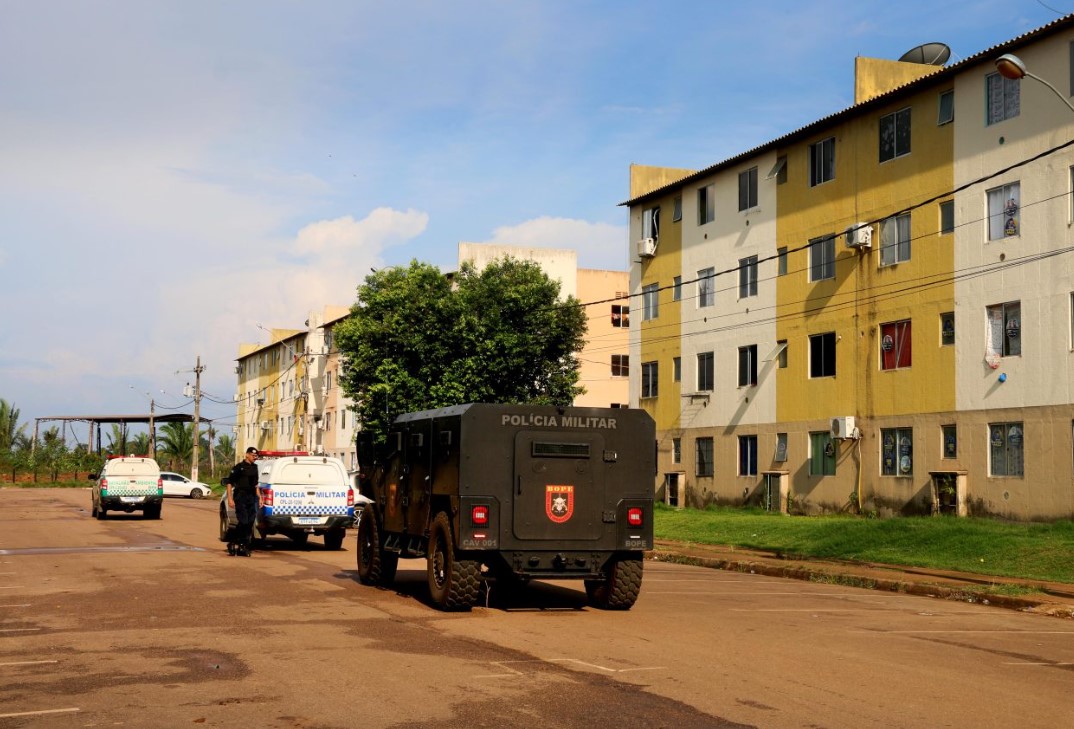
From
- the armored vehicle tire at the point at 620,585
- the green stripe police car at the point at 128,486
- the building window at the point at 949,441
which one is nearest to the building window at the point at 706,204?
the building window at the point at 949,441

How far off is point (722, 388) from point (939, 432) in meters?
11.2

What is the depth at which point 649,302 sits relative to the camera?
153ft

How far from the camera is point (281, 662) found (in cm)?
956

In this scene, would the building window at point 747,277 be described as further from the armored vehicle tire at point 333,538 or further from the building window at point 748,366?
the armored vehicle tire at point 333,538

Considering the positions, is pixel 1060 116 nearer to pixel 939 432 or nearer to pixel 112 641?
pixel 939 432

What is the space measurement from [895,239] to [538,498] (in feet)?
76.2

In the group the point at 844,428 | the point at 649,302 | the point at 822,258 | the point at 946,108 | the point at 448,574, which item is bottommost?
the point at 448,574

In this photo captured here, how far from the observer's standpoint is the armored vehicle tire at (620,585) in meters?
13.9

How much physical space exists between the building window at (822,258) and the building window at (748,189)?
4.05 m

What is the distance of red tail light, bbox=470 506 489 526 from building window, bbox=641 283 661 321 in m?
33.3

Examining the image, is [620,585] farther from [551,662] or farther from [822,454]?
[822,454]

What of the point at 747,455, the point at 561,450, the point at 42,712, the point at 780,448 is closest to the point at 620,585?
the point at 561,450

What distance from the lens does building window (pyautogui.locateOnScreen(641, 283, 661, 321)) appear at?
4625 centimetres

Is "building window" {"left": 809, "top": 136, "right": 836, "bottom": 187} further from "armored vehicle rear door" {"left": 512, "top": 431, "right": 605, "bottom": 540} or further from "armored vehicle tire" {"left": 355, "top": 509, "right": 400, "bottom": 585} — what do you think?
"armored vehicle rear door" {"left": 512, "top": 431, "right": 605, "bottom": 540}
